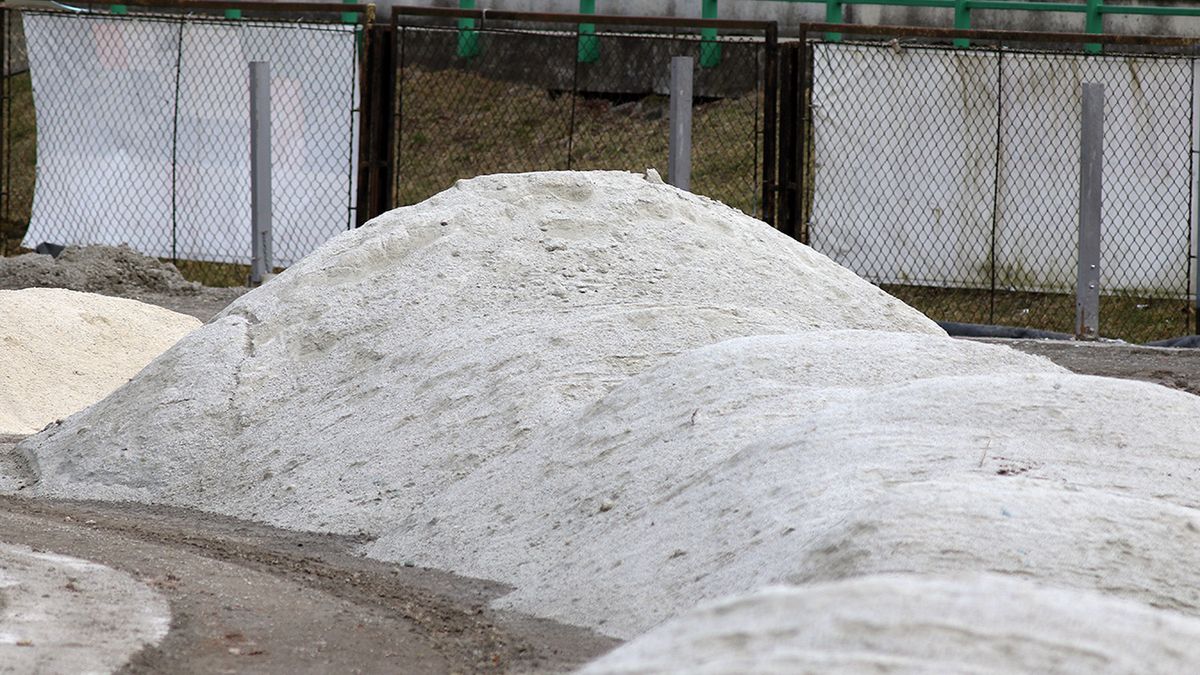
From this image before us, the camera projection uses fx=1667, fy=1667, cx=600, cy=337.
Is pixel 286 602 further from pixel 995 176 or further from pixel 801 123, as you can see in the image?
pixel 995 176

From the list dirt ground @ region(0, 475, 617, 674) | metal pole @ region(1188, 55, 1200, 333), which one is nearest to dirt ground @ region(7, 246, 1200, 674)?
dirt ground @ region(0, 475, 617, 674)

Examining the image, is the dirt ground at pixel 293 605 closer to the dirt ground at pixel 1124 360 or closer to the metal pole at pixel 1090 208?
the dirt ground at pixel 1124 360

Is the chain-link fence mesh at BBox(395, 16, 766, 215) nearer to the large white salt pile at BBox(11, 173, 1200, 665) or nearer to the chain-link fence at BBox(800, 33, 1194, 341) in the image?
the chain-link fence at BBox(800, 33, 1194, 341)

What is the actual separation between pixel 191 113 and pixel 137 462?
625 centimetres

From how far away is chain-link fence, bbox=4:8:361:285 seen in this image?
1227 centimetres

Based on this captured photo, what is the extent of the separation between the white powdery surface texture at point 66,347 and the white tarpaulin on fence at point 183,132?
7.46 ft

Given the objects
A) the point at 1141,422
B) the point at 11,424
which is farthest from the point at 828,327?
the point at 11,424

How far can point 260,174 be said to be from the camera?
1156cm

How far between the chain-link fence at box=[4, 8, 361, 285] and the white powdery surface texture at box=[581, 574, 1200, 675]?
9204mm

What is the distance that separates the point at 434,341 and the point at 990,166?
5.55m

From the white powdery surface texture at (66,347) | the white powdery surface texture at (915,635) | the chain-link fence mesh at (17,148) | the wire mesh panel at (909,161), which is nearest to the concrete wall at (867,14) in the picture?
the chain-link fence mesh at (17,148)

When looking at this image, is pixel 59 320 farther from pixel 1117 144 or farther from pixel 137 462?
pixel 1117 144

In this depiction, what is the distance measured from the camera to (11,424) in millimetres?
8570

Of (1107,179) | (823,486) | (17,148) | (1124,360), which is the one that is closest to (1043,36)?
(1107,179)
